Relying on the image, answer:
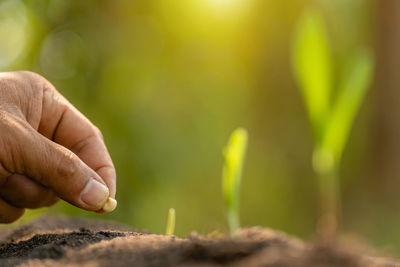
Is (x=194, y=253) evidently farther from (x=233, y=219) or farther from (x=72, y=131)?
(x=72, y=131)

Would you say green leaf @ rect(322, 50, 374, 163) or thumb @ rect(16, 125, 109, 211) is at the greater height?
thumb @ rect(16, 125, 109, 211)

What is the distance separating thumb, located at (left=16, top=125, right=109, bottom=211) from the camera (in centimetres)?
95

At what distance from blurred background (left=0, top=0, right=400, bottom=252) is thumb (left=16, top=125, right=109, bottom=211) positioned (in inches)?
105

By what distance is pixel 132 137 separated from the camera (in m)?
3.79

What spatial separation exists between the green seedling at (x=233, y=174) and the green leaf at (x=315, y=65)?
0.11 meters

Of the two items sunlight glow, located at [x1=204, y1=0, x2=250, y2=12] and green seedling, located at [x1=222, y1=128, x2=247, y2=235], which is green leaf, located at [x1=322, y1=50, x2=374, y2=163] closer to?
green seedling, located at [x1=222, y1=128, x2=247, y2=235]

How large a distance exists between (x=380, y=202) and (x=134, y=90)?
2428 millimetres

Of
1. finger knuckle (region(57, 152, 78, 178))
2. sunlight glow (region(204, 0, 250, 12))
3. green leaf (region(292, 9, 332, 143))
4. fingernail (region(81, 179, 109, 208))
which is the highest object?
sunlight glow (region(204, 0, 250, 12))

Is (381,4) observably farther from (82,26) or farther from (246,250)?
(246,250)

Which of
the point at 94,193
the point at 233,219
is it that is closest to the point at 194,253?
the point at 233,219

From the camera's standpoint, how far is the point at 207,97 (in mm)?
4434

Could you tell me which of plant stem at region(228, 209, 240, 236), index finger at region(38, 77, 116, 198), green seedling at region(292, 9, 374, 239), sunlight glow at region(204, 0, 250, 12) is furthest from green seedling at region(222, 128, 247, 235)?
sunlight glow at region(204, 0, 250, 12)

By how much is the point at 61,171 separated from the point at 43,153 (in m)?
0.06

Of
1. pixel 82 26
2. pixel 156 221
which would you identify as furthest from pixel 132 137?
pixel 82 26
